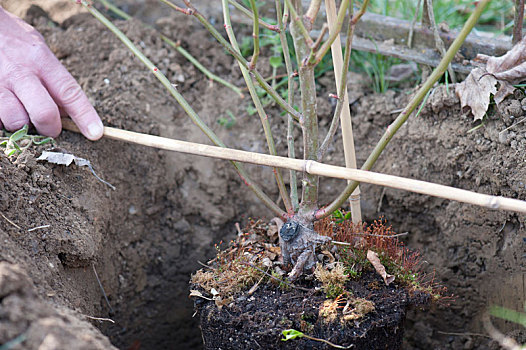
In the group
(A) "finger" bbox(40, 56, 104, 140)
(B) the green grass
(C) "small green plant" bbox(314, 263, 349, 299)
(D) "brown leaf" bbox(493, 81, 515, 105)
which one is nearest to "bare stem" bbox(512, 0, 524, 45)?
(D) "brown leaf" bbox(493, 81, 515, 105)

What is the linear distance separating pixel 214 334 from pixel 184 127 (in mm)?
1117

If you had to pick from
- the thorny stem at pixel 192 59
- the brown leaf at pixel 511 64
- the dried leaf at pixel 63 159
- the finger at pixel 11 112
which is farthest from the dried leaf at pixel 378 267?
the finger at pixel 11 112

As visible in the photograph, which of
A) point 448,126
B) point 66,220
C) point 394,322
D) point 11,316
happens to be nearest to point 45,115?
point 66,220

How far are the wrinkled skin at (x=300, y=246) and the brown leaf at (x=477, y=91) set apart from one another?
780mm

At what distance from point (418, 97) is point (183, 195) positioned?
1.33m

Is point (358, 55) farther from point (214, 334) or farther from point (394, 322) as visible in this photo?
point (214, 334)

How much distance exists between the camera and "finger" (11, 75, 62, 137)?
1.73m

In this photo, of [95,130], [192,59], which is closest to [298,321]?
[95,130]

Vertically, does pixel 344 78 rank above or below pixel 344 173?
above

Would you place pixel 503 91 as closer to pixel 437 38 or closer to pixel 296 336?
pixel 437 38

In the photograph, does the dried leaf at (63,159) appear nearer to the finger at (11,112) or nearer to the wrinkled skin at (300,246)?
the finger at (11,112)

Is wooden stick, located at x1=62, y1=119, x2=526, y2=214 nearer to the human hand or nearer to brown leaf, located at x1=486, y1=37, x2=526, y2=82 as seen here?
the human hand

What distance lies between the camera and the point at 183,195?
2.33 m

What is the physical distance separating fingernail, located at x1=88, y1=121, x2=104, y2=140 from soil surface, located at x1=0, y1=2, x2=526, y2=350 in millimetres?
101
